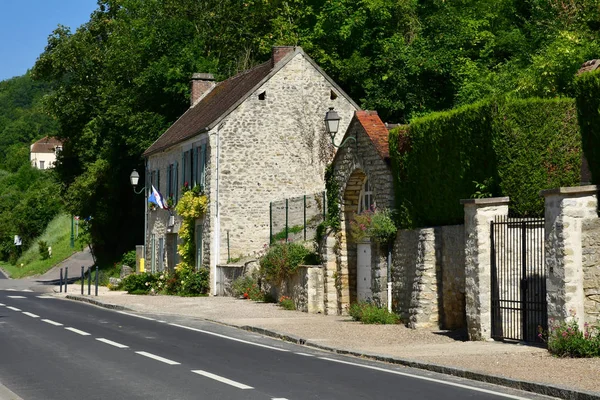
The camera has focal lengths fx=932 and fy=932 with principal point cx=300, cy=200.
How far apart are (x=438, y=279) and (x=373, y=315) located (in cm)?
220

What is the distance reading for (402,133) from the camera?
2072 centimetres

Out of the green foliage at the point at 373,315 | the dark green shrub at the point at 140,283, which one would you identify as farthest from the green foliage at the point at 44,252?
the green foliage at the point at 373,315

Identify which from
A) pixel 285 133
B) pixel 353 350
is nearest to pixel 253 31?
pixel 285 133

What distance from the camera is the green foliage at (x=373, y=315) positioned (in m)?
Result: 20.4

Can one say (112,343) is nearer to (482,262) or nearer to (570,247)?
(482,262)

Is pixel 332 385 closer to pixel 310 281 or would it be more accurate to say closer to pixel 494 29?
pixel 310 281

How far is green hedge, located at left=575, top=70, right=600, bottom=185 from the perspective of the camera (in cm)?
1459

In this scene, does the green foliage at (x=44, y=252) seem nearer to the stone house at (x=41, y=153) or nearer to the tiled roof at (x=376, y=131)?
the tiled roof at (x=376, y=131)

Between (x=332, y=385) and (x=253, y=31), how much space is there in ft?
127

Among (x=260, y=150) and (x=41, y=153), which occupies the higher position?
(x=41, y=153)

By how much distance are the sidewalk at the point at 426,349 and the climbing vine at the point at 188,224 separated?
28.8 feet

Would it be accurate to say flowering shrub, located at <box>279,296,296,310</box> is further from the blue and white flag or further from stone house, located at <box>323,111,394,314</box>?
the blue and white flag

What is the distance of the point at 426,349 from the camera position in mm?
15562

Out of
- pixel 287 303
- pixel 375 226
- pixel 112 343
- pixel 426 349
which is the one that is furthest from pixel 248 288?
pixel 426 349
